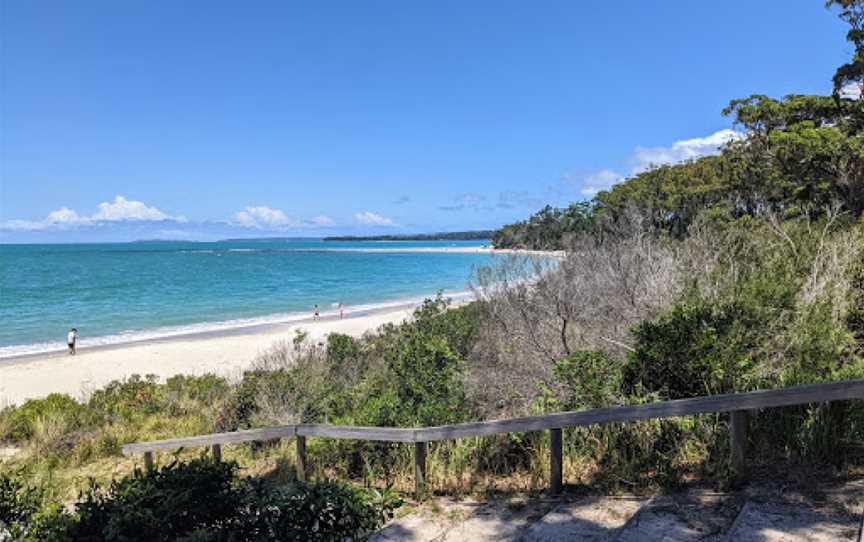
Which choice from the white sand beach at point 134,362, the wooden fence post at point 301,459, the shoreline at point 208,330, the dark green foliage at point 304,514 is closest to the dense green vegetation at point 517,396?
the dark green foliage at point 304,514

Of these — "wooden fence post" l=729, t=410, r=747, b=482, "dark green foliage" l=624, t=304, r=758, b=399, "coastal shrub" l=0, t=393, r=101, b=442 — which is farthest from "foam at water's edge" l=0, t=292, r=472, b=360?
"wooden fence post" l=729, t=410, r=747, b=482

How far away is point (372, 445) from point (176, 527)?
119 inches

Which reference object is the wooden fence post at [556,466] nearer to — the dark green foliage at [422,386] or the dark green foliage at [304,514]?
the dark green foliage at [304,514]

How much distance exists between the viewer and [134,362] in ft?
69.5

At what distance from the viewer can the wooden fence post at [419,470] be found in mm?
4551

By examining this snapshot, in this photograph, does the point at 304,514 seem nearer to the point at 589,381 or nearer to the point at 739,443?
the point at 739,443

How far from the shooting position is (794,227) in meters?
9.45

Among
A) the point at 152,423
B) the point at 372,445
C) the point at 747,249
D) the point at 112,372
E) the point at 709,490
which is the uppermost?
the point at 747,249

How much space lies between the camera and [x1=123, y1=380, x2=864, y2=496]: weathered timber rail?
3095 millimetres

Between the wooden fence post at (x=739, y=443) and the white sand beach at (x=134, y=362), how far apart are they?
1503 cm

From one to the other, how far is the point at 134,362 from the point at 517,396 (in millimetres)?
18958

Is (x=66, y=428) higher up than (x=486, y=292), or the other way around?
(x=486, y=292)

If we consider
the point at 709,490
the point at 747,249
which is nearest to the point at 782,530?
the point at 709,490

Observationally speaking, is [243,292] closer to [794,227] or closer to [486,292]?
[486,292]
